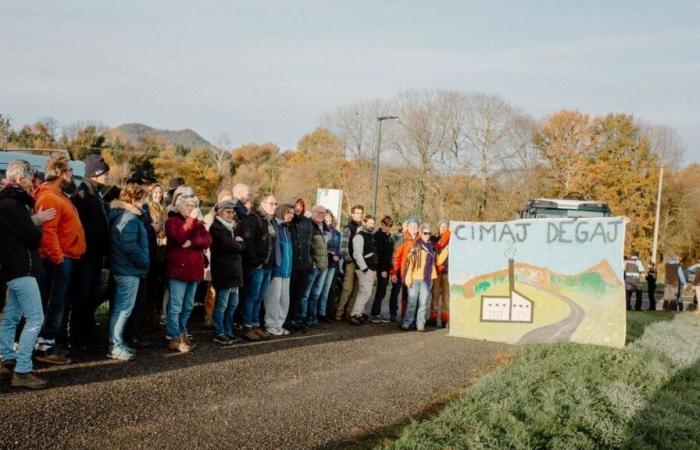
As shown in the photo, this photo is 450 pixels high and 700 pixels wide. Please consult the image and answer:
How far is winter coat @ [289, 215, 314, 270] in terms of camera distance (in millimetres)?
10750

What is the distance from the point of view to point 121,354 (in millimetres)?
7395

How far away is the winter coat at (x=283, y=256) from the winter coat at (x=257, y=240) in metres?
0.32

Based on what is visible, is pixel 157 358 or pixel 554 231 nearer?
pixel 157 358

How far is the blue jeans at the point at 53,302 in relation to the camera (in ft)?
23.2

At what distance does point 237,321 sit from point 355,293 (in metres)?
3.20

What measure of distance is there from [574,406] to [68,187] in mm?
5863

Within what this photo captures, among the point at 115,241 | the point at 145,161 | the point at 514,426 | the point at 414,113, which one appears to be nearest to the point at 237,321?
the point at 115,241

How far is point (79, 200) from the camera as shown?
25.2ft

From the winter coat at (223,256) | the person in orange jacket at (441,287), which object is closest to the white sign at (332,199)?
the person in orange jacket at (441,287)

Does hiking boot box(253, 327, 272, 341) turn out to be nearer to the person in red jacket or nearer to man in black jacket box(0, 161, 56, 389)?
the person in red jacket

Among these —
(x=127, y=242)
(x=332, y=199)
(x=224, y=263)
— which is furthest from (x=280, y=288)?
(x=332, y=199)

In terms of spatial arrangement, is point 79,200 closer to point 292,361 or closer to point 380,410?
point 292,361

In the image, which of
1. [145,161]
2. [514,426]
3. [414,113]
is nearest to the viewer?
[514,426]

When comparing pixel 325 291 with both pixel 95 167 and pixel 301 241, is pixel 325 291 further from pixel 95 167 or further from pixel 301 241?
pixel 95 167
